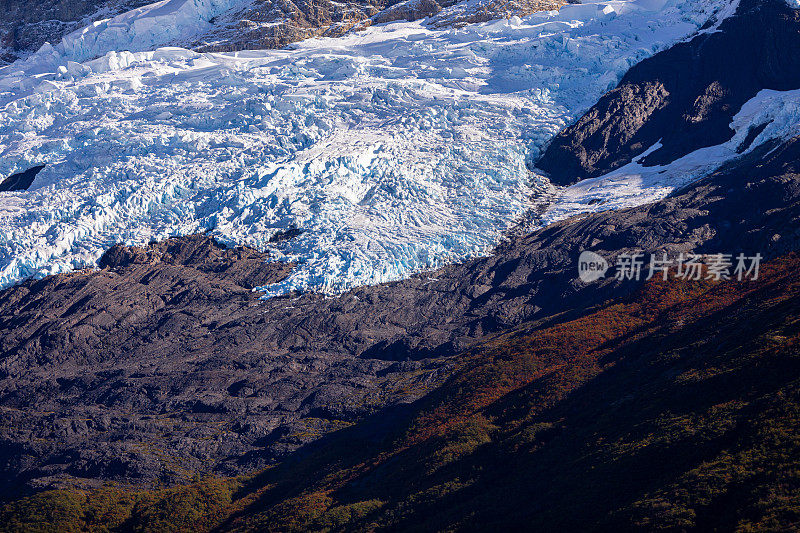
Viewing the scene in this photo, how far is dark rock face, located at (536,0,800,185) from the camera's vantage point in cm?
6944

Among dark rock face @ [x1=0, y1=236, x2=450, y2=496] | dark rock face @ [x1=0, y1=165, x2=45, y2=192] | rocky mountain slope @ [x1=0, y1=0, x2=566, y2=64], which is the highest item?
rocky mountain slope @ [x1=0, y1=0, x2=566, y2=64]

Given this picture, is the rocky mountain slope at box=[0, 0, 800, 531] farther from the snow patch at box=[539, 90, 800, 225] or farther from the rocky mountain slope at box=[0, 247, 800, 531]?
the snow patch at box=[539, 90, 800, 225]

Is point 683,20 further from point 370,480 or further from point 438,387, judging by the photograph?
point 370,480

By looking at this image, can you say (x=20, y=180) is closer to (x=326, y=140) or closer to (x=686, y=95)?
(x=326, y=140)

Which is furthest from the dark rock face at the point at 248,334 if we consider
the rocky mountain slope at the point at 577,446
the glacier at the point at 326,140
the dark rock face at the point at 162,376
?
the rocky mountain slope at the point at 577,446

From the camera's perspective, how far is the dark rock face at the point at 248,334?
148 feet

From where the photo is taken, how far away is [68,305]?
5791 centimetres

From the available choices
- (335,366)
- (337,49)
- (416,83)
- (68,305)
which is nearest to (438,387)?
(335,366)

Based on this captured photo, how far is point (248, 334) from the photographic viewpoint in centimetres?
5453

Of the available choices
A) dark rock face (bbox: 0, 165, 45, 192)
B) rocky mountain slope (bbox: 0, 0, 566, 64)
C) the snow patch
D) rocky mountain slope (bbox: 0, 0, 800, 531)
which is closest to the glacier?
the snow patch

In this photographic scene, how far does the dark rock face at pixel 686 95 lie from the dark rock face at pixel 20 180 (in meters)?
47.3

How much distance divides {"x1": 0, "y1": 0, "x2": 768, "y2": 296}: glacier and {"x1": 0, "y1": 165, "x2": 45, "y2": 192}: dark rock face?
41.9 inches

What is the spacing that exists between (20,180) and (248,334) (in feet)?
108

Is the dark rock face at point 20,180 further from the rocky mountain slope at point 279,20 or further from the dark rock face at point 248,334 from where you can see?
the rocky mountain slope at point 279,20
